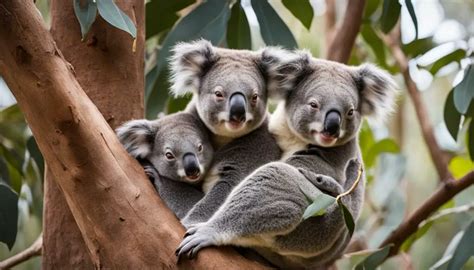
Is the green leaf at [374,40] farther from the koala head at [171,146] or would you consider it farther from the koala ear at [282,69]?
the koala head at [171,146]

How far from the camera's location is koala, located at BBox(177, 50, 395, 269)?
335cm

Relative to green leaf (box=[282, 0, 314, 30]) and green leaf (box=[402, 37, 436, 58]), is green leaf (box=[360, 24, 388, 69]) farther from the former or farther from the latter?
green leaf (box=[282, 0, 314, 30])

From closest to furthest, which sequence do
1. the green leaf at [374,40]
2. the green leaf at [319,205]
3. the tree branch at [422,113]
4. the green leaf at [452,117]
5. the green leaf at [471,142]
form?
the green leaf at [319,205], the green leaf at [452,117], the green leaf at [471,142], the tree branch at [422,113], the green leaf at [374,40]

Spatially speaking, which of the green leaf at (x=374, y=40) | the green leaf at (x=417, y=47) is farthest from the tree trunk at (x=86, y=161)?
the green leaf at (x=374, y=40)

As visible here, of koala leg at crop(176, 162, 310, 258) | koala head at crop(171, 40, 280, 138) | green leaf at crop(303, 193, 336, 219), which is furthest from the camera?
koala head at crop(171, 40, 280, 138)

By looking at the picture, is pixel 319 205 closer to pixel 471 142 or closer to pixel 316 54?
pixel 471 142

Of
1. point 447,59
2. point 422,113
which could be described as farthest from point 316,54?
point 447,59

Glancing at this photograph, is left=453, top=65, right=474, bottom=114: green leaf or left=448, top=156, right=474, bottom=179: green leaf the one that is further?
left=448, top=156, right=474, bottom=179: green leaf

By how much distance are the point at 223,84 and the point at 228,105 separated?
0.48 feet

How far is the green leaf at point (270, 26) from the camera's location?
4.48 meters

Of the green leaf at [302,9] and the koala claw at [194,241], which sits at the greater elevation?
the green leaf at [302,9]

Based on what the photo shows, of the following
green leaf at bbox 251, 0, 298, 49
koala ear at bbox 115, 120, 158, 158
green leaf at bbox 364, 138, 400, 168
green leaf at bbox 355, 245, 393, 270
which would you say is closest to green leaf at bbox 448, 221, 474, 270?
green leaf at bbox 355, 245, 393, 270

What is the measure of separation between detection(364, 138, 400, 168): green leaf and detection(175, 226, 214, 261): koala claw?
119 inches

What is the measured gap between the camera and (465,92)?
13.5 feet
